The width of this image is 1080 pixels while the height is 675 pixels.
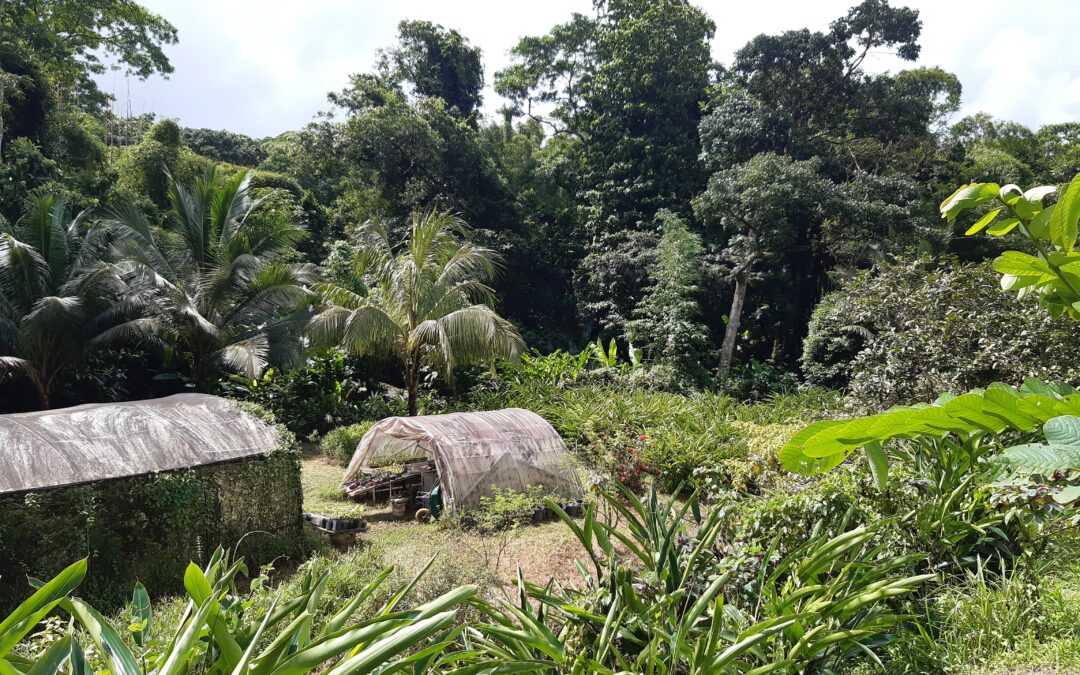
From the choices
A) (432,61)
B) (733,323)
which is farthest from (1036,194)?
(432,61)

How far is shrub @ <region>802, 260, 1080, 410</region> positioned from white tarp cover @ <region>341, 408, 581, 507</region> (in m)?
4.72

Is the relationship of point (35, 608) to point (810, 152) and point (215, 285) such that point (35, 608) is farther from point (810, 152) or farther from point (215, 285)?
point (810, 152)

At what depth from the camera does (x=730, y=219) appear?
1753 centimetres

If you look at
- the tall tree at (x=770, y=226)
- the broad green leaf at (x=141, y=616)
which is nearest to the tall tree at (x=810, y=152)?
the tall tree at (x=770, y=226)

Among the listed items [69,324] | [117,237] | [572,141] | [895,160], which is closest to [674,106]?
[572,141]

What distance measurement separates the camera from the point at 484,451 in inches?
361

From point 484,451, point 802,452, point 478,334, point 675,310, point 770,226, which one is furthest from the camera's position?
point 675,310

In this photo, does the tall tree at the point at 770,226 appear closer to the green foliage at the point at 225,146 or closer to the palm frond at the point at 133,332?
the palm frond at the point at 133,332

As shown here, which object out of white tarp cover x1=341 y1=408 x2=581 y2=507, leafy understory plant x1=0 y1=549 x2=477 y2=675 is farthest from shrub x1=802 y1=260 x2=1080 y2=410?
leafy understory plant x1=0 y1=549 x2=477 y2=675

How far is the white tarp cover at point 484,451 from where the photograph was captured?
29.1ft

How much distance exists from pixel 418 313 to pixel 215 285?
4.02 m

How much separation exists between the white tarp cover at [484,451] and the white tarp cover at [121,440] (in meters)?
2.10

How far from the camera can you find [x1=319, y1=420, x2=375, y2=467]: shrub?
43.8 feet

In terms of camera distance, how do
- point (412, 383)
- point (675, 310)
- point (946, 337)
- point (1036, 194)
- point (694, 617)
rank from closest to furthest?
1. point (1036, 194)
2. point (694, 617)
3. point (946, 337)
4. point (412, 383)
5. point (675, 310)
